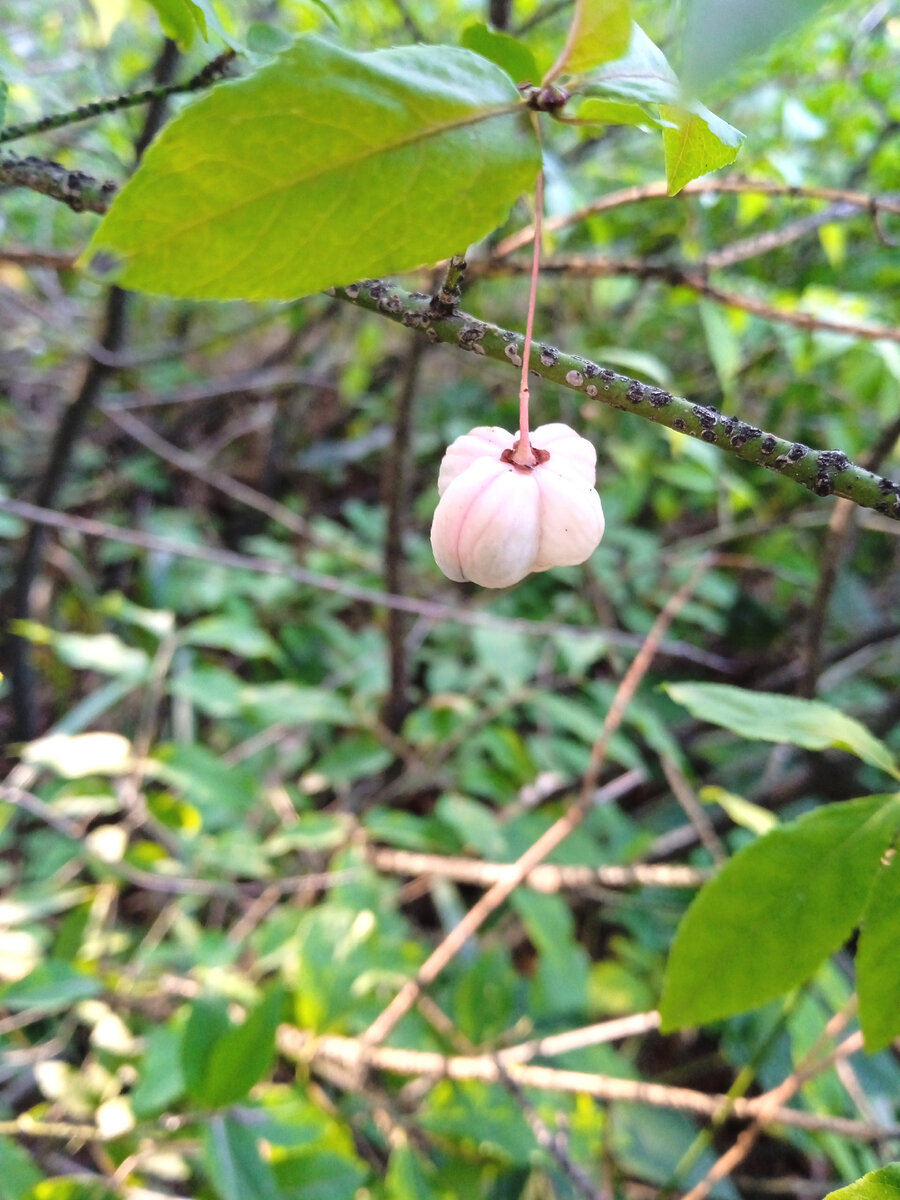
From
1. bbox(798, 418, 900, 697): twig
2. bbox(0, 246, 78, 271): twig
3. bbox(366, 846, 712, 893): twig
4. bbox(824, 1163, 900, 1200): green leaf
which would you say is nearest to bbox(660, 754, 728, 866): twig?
bbox(366, 846, 712, 893): twig

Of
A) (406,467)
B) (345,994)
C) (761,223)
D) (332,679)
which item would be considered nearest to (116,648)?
(332,679)

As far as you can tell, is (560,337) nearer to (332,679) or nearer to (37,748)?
(332,679)

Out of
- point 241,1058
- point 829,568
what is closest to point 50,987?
point 241,1058

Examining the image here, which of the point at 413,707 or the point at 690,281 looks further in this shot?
the point at 413,707

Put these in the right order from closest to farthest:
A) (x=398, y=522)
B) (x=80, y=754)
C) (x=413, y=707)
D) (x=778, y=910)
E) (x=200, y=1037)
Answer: (x=778, y=910), (x=200, y=1037), (x=80, y=754), (x=398, y=522), (x=413, y=707)

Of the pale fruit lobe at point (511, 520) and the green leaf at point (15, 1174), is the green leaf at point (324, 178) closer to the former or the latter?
the pale fruit lobe at point (511, 520)

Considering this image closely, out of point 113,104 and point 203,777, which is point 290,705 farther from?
point 113,104
